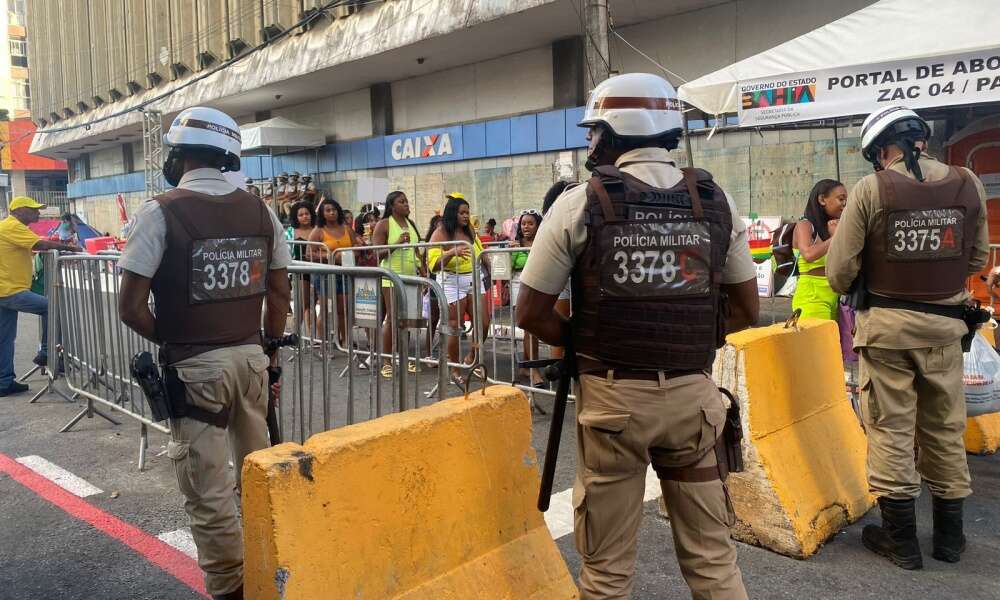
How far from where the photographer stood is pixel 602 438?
245 cm

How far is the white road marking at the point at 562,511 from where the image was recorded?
4.00 meters

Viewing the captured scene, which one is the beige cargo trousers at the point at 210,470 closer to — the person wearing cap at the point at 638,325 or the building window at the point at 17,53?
the person wearing cap at the point at 638,325

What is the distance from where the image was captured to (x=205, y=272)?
309cm

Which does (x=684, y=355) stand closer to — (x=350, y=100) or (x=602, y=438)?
(x=602, y=438)

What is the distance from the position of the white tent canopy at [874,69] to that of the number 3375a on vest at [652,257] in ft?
15.7

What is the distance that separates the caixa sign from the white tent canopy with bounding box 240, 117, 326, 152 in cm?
289

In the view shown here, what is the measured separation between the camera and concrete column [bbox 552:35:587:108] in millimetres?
16062

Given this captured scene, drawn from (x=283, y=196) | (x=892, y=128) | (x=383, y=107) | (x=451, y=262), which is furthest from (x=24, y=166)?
(x=892, y=128)

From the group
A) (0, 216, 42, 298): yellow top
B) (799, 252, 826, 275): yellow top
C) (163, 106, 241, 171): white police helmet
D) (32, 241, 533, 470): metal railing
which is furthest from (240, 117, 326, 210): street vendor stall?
(163, 106, 241, 171): white police helmet

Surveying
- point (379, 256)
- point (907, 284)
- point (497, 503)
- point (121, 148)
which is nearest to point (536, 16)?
point (379, 256)

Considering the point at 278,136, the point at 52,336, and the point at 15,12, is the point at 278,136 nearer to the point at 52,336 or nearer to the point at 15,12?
the point at 52,336

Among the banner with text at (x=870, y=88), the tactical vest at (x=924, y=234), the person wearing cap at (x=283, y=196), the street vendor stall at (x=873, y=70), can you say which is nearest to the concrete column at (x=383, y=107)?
the person wearing cap at (x=283, y=196)

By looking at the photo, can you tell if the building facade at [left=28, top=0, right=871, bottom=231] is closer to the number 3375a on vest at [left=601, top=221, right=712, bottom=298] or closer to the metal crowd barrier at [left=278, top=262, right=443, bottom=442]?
the metal crowd barrier at [left=278, top=262, right=443, bottom=442]

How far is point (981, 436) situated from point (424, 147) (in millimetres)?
16566
